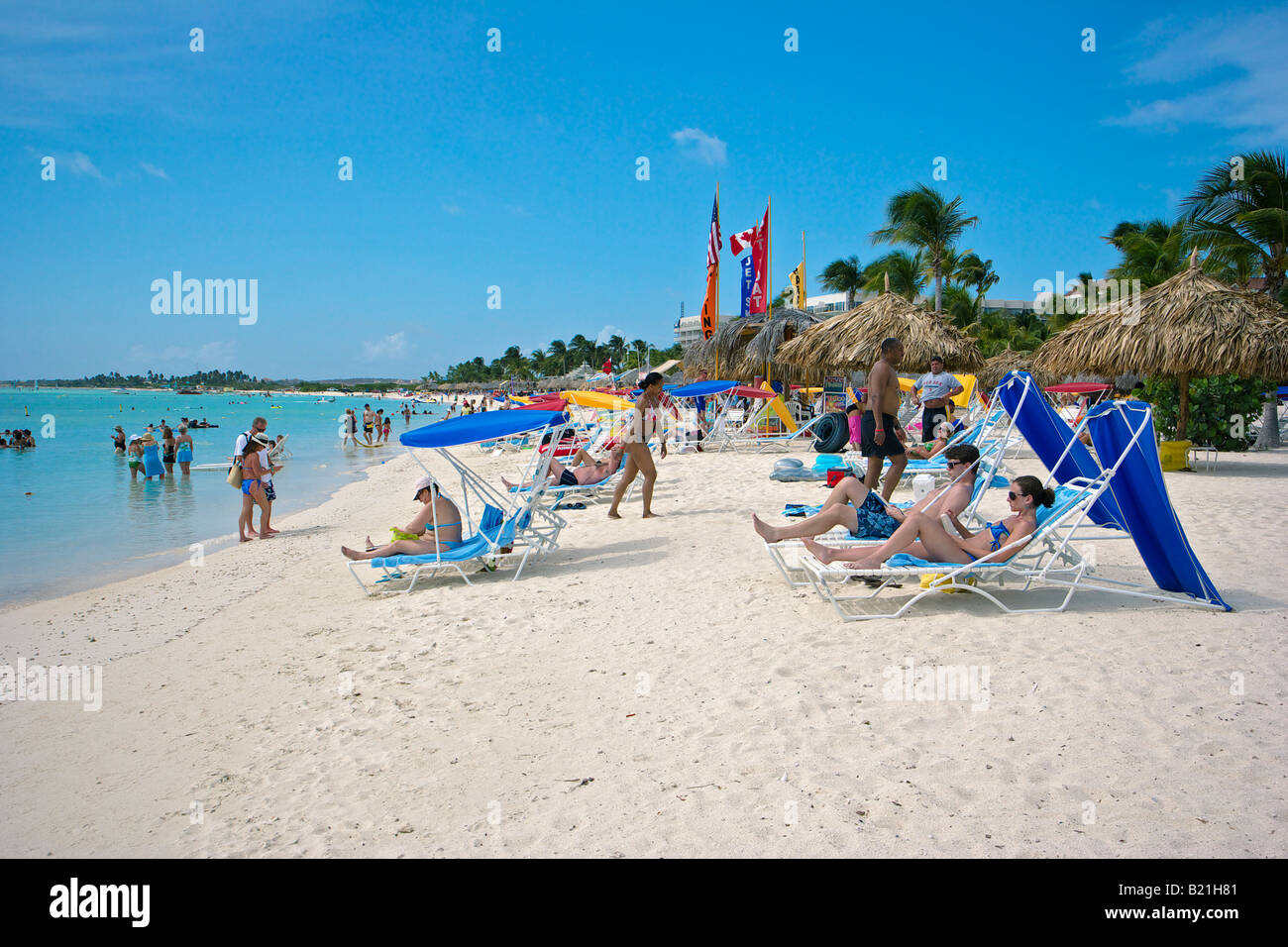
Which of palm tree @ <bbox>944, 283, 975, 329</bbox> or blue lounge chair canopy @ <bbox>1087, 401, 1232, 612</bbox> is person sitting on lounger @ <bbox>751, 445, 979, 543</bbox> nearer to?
blue lounge chair canopy @ <bbox>1087, 401, 1232, 612</bbox>

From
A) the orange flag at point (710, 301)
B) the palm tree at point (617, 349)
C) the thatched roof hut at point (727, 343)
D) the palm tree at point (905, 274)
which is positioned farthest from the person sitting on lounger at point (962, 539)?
the palm tree at point (617, 349)

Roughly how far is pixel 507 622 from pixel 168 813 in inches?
85.7

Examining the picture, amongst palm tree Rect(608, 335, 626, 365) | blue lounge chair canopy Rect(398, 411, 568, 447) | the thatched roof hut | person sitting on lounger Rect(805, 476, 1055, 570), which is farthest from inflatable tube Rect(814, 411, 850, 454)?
palm tree Rect(608, 335, 626, 365)

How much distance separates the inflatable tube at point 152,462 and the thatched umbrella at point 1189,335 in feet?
62.6

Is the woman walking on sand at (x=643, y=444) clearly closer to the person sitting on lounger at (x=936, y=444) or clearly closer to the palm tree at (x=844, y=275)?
the person sitting on lounger at (x=936, y=444)

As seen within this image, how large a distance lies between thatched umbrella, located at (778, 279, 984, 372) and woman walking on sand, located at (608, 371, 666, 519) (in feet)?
27.2

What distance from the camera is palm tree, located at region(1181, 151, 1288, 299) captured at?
14617mm

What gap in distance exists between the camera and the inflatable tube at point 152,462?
16875 millimetres

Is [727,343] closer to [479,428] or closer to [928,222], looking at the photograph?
[928,222]

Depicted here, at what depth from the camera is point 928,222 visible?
83.6 ft
